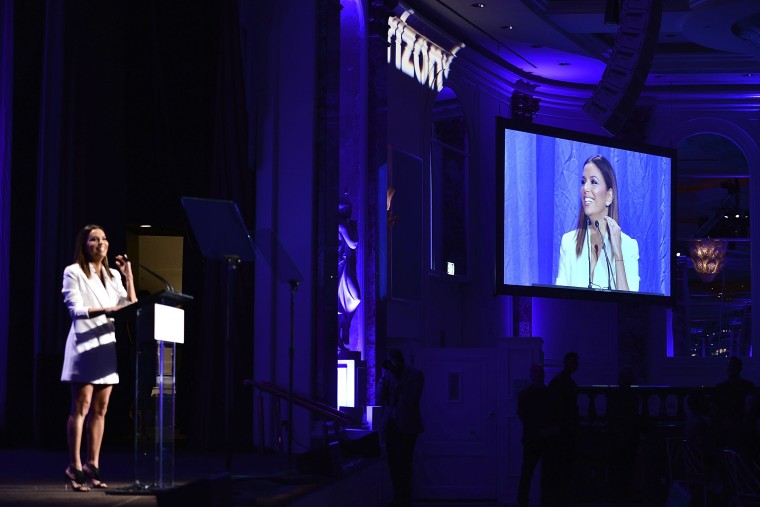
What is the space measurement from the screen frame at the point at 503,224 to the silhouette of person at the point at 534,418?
4.01 metres

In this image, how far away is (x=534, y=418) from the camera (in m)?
9.80

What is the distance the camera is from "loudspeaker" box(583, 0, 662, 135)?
8.31 m

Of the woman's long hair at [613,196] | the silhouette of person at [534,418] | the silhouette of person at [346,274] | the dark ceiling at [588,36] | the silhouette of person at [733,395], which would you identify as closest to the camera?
the silhouette of person at [534,418]

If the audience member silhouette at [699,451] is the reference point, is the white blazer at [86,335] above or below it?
above

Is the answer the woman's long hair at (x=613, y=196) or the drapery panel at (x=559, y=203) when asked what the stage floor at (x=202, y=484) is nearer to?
the drapery panel at (x=559, y=203)

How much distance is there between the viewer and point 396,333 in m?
12.1

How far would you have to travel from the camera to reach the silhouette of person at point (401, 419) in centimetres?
956

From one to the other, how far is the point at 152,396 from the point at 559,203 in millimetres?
9943

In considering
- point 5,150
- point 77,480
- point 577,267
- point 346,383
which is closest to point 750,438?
point 346,383

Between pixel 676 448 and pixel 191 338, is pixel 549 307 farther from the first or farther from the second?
pixel 191 338

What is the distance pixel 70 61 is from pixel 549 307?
888 centimetres

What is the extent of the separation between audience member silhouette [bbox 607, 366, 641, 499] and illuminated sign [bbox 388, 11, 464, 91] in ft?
13.2

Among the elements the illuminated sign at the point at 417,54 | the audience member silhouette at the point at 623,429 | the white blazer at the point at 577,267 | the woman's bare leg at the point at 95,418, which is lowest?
the audience member silhouette at the point at 623,429

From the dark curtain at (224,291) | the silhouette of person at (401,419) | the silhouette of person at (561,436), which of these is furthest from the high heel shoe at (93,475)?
the silhouette of person at (561,436)
